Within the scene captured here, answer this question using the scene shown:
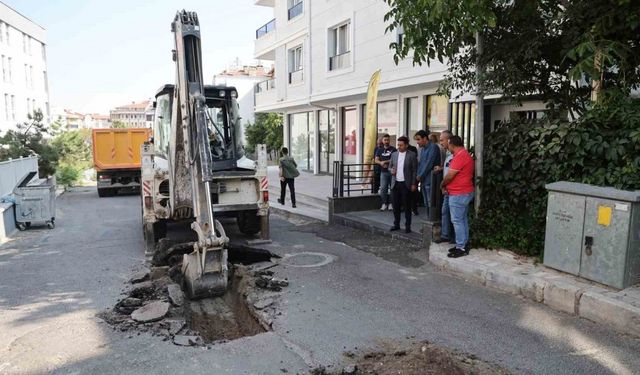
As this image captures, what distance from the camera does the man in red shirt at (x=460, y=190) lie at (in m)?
6.66

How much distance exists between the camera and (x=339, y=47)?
17.7 metres

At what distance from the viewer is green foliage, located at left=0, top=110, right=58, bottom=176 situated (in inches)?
755

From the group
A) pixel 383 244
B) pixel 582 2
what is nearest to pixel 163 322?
pixel 383 244

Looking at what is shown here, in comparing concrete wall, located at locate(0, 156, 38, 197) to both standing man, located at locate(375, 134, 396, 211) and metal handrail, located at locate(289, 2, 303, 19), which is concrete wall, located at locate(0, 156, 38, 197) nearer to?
standing man, located at locate(375, 134, 396, 211)

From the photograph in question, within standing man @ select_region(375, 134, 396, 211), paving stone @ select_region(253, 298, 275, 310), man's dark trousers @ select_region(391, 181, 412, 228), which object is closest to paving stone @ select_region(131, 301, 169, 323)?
paving stone @ select_region(253, 298, 275, 310)

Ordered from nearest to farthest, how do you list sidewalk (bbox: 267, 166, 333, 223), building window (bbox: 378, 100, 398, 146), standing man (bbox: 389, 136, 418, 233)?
standing man (bbox: 389, 136, 418, 233) → sidewalk (bbox: 267, 166, 333, 223) → building window (bbox: 378, 100, 398, 146)

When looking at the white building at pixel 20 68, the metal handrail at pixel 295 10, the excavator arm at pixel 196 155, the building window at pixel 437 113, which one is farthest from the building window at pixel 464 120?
the white building at pixel 20 68

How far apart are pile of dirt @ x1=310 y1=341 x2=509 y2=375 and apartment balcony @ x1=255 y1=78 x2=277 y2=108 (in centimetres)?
2037

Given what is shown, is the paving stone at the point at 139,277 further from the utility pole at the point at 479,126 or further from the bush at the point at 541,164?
the utility pole at the point at 479,126

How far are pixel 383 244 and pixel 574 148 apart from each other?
357 cm

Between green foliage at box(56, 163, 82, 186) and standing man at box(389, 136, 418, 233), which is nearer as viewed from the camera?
A: standing man at box(389, 136, 418, 233)

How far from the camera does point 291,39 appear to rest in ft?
68.7

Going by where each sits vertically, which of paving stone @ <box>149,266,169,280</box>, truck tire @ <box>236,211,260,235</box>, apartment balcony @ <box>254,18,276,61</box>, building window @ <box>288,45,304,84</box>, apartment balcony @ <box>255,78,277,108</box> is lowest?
paving stone @ <box>149,266,169,280</box>

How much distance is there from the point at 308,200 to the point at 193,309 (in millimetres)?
8886
